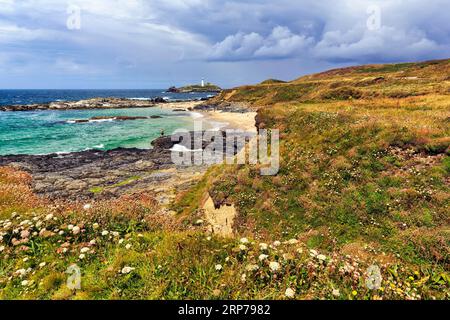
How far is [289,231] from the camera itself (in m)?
12.4

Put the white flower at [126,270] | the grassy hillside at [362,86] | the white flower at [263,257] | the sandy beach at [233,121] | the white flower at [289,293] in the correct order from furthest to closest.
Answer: the sandy beach at [233,121], the grassy hillside at [362,86], the white flower at [263,257], the white flower at [126,270], the white flower at [289,293]

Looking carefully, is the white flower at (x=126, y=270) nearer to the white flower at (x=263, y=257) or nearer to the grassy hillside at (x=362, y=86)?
the white flower at (x=263, y=257)

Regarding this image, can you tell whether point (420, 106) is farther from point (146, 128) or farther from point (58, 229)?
point (146, 128)

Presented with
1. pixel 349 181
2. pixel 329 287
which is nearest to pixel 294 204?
pixel 349 181

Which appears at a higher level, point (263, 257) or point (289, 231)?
point (263, 257)

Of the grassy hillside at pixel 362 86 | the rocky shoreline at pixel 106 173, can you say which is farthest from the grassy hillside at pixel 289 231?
the grassy hillside at pixel 362 86

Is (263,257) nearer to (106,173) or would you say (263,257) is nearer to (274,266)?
(274,266)

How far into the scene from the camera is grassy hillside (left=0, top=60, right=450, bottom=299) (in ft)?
18.4

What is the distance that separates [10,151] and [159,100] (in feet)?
396

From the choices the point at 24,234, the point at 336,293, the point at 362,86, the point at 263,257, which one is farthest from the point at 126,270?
the point at 362,86

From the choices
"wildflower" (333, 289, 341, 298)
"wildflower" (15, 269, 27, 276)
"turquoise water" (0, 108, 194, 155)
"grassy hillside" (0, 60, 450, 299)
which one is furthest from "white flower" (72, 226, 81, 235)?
"turquoise water" (0, 108, 194, 155)

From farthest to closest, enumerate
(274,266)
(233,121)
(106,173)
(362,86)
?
1. (233,121)
2. (362,86)
3. (106,173)
4. (274,266)

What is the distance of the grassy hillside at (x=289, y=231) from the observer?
5.62m
